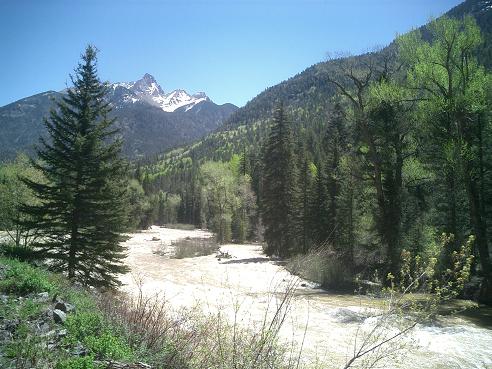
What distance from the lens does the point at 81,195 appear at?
52.1 ft

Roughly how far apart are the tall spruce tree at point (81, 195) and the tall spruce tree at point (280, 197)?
68.7 feet

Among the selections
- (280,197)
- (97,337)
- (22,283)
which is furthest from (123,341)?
(280,197)

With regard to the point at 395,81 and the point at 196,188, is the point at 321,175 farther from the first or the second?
the point at 196,188

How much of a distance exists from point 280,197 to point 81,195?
22.7 meters

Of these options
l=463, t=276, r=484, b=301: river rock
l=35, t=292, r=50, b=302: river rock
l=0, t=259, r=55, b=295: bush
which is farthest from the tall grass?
l=463, t=276, r=484, b=301: river rock

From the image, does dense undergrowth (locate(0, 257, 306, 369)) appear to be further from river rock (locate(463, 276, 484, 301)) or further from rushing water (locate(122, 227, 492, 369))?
river rock (locate(463, 276, 484, 301))

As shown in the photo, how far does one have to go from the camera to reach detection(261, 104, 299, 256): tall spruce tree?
35.2m

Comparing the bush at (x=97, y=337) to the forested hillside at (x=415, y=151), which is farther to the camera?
the forested hillside at (x=415, y=151)

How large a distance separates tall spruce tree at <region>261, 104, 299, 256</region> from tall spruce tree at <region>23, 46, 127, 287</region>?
2095 cm

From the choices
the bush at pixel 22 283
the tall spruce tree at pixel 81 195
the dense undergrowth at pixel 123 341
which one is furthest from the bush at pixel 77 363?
the tall spruce tree at pixel 81 195

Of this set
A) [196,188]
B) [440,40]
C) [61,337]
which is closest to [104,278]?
[61,337]

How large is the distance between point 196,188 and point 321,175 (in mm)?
75695

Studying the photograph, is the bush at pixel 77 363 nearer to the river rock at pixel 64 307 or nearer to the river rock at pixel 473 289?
the river rock at pixel 64 307

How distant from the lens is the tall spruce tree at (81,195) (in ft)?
50.9
